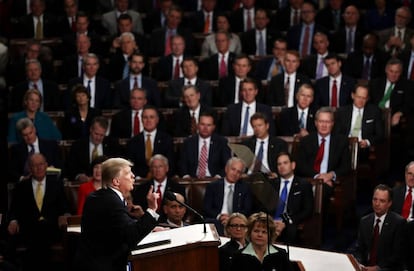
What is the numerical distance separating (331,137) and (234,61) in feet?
4.95

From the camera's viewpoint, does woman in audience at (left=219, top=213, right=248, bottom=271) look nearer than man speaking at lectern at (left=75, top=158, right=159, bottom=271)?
No

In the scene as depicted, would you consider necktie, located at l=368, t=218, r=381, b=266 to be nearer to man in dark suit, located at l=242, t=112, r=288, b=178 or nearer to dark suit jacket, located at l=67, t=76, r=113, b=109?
man in dark suit, located at l=242, t=112, r=288, b=178

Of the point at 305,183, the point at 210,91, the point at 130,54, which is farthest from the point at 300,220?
the point at 130,54

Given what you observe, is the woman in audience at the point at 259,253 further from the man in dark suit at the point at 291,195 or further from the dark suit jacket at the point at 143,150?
the dark suit jacket at the point at 143,150

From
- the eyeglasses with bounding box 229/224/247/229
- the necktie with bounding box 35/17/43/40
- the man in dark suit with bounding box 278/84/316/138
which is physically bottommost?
the eyeglasses with bounding box 229/224/247/229

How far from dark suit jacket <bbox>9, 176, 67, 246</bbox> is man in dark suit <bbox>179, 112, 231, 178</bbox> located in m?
1.10

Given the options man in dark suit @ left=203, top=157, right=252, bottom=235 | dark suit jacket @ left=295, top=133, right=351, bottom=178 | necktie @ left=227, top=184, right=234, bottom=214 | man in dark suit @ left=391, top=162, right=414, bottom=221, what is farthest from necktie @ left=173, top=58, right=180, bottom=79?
man in dark suit @ left=391, top=162, right=414, bottom=221

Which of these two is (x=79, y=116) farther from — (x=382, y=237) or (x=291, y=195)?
(x=382, y=237)

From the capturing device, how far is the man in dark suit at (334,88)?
28.3ft

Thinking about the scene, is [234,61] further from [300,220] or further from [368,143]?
[300,220]

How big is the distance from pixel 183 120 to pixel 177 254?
3.66 metres

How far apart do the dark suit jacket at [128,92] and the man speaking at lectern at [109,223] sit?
13.3 feet

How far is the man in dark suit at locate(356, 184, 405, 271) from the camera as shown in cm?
647

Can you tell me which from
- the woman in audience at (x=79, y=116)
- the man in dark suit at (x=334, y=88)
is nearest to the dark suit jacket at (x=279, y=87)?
the man in dark suit at (x=334, y=88)
